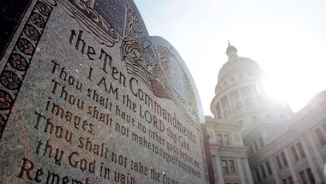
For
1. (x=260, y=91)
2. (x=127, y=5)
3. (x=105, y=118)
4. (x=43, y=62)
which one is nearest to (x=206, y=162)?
(x=105, y=118)

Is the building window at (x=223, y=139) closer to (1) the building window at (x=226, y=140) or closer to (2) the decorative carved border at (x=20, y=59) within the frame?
(1) the building window at (x=226, y=140)

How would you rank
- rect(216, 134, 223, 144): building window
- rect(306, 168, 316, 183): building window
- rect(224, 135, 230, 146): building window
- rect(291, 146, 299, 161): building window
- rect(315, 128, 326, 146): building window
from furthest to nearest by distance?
1. rect(224, 135, 230, 146): building window
2. rect(216, 134, 223, 144): building window
3. rect(291, 146, 299, 161): building window
4. rect(306, 168, 316, 183): building window
5. rect(315, 128, 326, 146): building window

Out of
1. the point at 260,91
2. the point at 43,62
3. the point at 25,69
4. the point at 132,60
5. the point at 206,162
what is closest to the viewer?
the point at 25,69

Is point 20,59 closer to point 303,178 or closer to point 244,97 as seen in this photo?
point 303,178

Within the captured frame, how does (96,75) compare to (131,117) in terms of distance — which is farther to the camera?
(131,117)

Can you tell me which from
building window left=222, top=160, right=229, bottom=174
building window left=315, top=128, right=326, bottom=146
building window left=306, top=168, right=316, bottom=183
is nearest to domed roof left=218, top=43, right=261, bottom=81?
building window left=222, top=160, right=229, bottom=174

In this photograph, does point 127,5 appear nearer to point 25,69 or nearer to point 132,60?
point 132,60

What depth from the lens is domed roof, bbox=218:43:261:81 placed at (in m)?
56.1

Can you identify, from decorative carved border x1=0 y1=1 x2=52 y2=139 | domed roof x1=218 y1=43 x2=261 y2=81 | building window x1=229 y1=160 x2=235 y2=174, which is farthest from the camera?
domed roof x1=218 y1=43 x2=261 y2=81

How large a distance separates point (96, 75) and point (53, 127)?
2.41 feet

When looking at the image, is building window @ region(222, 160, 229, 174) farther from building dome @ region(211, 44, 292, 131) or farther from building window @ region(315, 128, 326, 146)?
→ building dome @ region(211, 44, 292, 131)

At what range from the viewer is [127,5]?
3416 millimetres

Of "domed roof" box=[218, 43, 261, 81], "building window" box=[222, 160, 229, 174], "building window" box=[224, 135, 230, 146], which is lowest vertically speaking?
"building window" box=[222, 160, 229, 174]

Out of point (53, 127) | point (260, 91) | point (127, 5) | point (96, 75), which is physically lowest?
point (53, 127)
